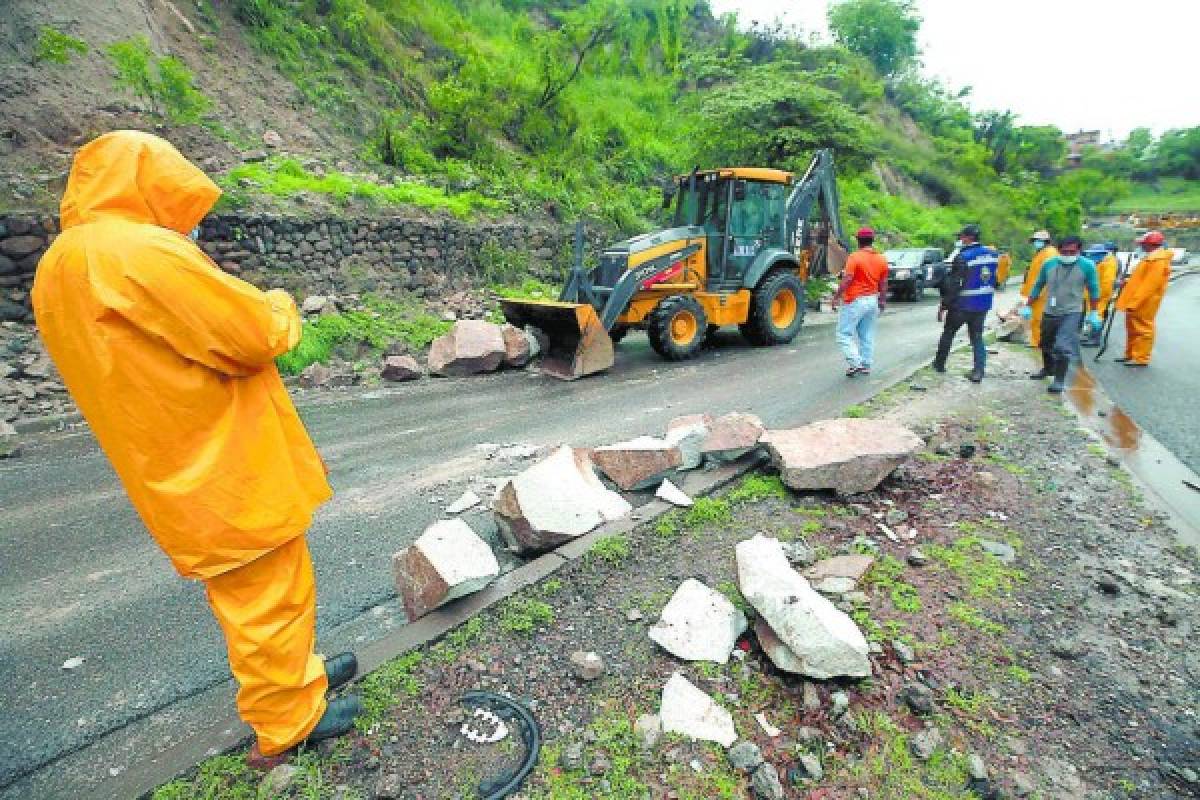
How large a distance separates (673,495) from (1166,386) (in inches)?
287

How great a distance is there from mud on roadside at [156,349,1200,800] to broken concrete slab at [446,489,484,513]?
118cm

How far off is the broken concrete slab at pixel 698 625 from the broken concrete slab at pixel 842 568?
22.5 inches

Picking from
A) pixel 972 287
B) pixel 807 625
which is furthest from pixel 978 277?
pixel 807 625

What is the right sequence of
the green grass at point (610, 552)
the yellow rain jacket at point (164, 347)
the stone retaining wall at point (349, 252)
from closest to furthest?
the yellow rain jacket at point (164, 347) → the green grass at point (610, 552) → the stone retaining wall at point (349, 252)

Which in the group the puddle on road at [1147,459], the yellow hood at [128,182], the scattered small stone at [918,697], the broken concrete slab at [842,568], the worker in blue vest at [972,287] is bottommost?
the puddle on road at [1147,459]

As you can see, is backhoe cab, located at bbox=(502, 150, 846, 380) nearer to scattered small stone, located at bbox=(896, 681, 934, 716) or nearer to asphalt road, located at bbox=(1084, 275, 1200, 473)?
asphalt road, located at bbox=(1084, 275, 1200, 473)

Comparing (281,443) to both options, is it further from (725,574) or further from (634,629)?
(725,574)

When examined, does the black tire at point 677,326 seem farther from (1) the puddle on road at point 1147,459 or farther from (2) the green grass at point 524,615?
(2) the green grass at point 524,615

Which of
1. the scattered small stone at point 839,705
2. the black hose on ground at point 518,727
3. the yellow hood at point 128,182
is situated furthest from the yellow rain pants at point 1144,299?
the yellow hood at point 128,182

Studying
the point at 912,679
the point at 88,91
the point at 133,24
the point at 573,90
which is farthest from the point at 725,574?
the point at 573,90

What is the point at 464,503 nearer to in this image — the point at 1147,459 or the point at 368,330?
the point at 1147,459

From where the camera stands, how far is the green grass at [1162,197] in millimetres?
Result: 52969

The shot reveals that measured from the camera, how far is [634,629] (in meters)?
2.62

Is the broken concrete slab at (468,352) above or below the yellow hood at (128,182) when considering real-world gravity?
below
